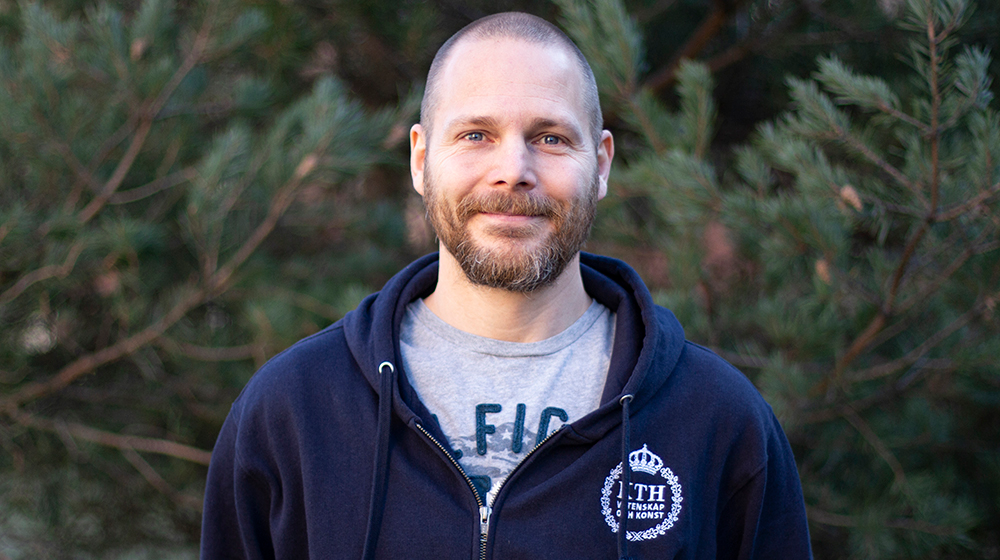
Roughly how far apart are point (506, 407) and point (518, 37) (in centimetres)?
75

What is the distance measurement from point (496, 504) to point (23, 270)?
2.10m

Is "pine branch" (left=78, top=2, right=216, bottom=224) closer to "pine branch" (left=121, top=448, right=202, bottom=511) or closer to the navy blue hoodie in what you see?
"pine branch" (left=121, top=448, right=202, bottom=511)

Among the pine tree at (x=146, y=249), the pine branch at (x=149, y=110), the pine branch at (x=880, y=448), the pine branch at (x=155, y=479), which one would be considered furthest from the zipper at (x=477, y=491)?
the pine branch at (x=155, y=479)

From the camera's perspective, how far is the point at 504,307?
146 centimetres

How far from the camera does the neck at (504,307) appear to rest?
4.78ft

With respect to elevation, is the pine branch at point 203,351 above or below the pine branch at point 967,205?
below

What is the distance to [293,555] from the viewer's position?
4.53 feet

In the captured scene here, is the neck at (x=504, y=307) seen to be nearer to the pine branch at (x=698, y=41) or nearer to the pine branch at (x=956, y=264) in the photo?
the pine branch at (x=956, y=264)

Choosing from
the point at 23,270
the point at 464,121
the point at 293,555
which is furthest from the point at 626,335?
the point at 23,270

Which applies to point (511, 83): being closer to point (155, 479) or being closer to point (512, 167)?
point (512, 167)

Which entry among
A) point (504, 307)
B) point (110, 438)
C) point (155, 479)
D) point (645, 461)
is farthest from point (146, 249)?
point (645, 461)

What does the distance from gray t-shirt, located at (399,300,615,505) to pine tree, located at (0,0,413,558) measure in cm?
97

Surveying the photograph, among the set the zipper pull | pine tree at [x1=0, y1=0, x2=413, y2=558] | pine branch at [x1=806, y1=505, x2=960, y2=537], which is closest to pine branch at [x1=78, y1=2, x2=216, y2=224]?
pine tree at [x1=0, y1=0, x2=413, y2=558]

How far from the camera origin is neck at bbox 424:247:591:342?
1.46 m
